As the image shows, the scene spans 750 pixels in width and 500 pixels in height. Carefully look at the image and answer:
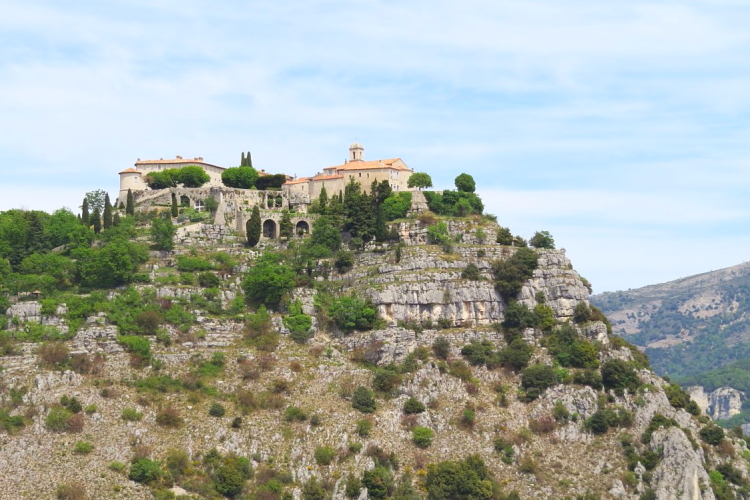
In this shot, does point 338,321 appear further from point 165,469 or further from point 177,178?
point 177,178

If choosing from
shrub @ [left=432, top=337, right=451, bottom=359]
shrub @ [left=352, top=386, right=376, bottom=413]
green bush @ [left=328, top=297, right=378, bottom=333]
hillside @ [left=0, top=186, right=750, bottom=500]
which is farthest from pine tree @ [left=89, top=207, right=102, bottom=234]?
shrub @ [left=432, top=337, right=451, bottom=359]

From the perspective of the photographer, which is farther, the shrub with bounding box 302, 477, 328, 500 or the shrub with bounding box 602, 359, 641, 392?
the shrub with bounding box 602, 359, 641, 392

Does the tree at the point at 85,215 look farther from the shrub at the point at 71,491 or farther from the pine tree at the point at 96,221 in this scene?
the shrub at the point at 71,491

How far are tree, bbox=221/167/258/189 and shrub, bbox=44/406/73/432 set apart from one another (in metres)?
45.2

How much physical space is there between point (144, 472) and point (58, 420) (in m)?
7.59

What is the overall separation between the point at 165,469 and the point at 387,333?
23467mm

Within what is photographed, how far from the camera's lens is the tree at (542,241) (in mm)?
104250

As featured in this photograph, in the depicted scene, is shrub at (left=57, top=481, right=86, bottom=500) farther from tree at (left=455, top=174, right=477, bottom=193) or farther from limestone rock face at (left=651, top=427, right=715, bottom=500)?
tree at (left=455, top=174, right=477, bottom=193)

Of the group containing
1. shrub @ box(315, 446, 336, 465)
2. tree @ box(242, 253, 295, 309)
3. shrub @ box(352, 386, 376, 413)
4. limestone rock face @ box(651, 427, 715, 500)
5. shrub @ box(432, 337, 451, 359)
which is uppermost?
tree @ box(242, 253, 295, 309)

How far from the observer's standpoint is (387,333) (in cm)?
9238

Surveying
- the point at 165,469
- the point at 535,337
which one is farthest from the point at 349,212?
the point at 165,469

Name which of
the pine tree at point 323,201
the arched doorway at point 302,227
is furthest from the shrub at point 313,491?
the pine tree at point 323,201

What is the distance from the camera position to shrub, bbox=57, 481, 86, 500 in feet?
237

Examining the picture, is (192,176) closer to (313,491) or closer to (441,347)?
(441,347)
